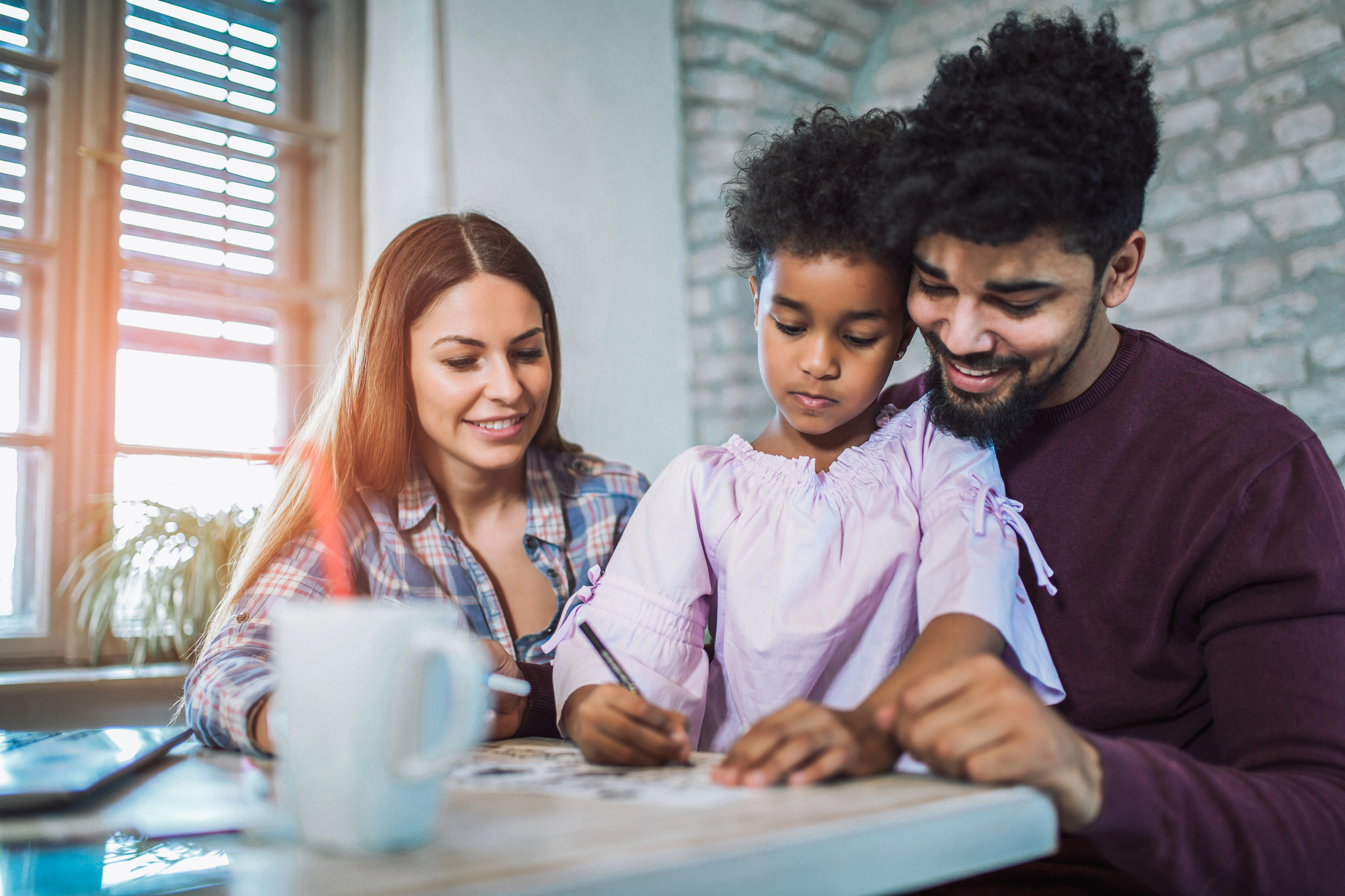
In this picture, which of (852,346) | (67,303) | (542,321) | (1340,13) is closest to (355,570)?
(542,321)

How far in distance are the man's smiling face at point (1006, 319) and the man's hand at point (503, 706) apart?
575mm

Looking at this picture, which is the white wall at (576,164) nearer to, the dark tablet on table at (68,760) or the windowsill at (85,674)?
the windowsill at (85,674)

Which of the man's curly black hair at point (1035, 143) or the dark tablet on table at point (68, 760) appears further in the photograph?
the man's curly black hair at point (1035, 143)

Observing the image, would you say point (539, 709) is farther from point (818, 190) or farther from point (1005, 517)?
point (818, 190)

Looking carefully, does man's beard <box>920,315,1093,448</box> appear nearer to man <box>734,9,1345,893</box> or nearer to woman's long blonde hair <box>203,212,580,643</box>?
man <box>734,9,1345,893</box>

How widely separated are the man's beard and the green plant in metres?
1.59

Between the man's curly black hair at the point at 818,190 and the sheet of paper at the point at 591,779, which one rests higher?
the man's curly black hair at the point at 818,190

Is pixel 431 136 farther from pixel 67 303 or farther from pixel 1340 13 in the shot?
pixel 1340 13

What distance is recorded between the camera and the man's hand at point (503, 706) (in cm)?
101

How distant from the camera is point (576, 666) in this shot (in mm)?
997

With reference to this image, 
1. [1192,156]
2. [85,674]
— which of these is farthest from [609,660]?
[1192,156]

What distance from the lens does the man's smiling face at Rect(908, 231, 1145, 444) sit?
1018 millimetres

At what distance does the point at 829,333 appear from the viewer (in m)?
1.19

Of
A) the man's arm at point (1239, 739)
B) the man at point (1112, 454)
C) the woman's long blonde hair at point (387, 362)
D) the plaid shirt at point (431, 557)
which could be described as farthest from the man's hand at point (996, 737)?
the woman's long blonde hair at point (387, 362)
